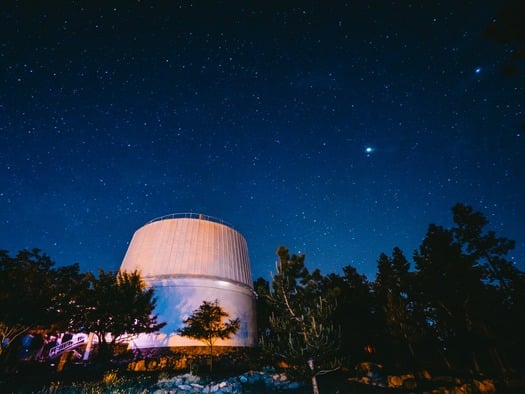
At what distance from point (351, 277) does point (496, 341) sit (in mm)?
15560

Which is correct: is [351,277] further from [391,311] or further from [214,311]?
[214,311]

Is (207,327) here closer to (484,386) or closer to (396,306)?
(396,306)

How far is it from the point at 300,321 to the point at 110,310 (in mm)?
14392

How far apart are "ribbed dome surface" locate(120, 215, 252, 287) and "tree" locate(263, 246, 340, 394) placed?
62.8 feet

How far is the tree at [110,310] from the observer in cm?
1853

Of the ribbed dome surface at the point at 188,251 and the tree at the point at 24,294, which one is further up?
the ribbed dome surface at the point at 188,251

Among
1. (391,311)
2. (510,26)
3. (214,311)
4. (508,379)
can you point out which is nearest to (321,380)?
(391,311)

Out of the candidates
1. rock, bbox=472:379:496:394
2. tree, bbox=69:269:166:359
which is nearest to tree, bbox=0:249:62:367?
tree, bbox=69:269:166:359

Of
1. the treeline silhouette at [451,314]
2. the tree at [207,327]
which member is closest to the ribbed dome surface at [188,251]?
the tree at [207,327]

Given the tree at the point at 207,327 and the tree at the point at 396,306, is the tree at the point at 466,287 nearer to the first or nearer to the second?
the tree at the point at 396,306

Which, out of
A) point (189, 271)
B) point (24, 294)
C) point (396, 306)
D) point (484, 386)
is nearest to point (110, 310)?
point (24, 294)

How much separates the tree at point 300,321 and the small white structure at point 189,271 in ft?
57.9

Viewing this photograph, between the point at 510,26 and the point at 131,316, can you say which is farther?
the point at 131,316

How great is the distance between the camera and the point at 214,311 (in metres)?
23.3
